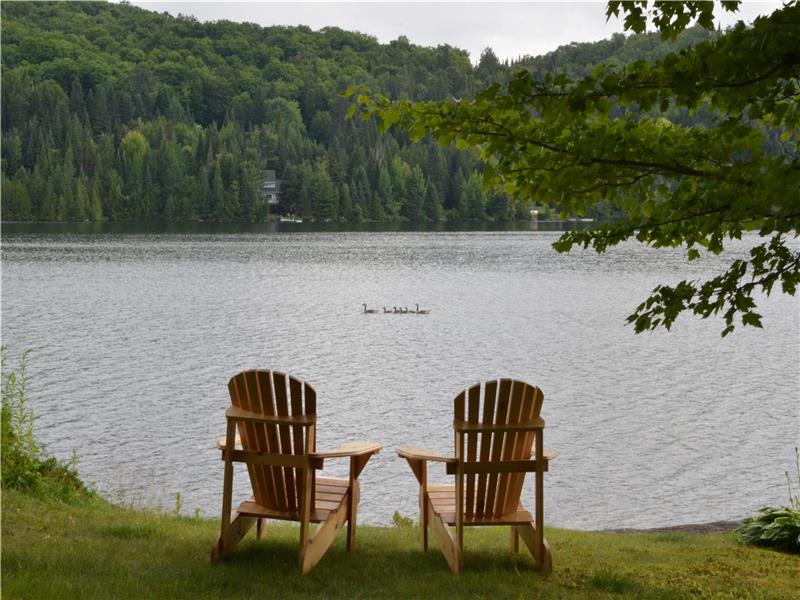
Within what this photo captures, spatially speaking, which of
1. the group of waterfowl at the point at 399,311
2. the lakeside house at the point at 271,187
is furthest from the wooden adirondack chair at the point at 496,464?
the lakeside house at the point at 271,187

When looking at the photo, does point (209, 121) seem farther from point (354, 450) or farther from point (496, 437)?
point (496, 437)

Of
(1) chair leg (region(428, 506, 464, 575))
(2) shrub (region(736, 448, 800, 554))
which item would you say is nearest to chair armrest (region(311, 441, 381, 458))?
(1) chair leg (region(428, 506, 464, 575))

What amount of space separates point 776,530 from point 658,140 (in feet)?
12.0

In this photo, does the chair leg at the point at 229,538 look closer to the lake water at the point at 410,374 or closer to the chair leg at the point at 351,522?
the chair leg at the point at 351,522

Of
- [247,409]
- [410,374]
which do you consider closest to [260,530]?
[247,409]

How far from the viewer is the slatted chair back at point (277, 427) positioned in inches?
224

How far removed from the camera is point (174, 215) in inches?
5536

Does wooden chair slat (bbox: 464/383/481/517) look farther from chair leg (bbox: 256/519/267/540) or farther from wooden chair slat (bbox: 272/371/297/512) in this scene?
chair leg (bbox: 256/519/267/540)

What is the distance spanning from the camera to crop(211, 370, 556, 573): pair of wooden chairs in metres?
5.70

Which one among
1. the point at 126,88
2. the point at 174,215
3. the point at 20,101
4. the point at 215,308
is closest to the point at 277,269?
the point at 215,308

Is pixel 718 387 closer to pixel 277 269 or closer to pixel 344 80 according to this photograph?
pixel 277 269

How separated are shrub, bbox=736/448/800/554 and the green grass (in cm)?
25

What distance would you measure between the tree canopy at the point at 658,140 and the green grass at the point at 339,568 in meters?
1.63

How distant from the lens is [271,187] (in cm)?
15525
